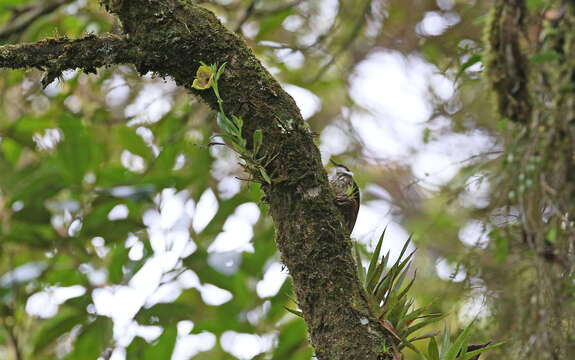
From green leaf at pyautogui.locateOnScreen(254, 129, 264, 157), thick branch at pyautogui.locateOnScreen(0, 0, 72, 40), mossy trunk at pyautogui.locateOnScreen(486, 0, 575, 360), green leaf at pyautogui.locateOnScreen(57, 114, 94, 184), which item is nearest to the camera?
green leaf at pyautogui.locateOnScreen(254, 129, 264, 157)

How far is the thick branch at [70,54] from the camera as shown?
0.82 meters

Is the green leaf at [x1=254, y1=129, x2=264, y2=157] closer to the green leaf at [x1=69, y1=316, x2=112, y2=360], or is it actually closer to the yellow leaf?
the yellow leaf

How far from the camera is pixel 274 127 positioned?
2.79 ft

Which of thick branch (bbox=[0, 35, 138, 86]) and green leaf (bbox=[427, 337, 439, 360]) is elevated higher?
thick branch (bbox=[0, 35, 138, 86])

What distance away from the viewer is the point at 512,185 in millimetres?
1210

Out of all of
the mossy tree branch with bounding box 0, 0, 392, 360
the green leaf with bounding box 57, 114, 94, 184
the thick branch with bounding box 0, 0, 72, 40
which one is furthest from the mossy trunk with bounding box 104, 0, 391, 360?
the thick branch with bounding box 0, 0, 72, 40

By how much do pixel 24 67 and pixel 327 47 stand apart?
6.87 ft

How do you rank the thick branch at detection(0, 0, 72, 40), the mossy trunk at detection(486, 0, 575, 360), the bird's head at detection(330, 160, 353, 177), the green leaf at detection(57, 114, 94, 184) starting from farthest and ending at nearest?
the thick branch at detection(0, 0, 72, 40)
the green leaf at detection(57, 114, 94, 184)
the bird's head at detection(330, 160, 353, 177)
the mossy trunk at detection(486, 0, 575, 360)

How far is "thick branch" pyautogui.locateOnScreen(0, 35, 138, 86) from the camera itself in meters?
0.82

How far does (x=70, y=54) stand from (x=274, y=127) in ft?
1.08

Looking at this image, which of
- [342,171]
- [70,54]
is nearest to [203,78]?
[70,54]

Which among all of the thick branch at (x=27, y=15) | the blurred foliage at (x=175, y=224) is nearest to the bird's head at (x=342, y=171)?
the blurred foliage at (x=175, y=224)

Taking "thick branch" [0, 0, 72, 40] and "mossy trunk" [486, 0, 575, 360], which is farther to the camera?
"thick branch" [0, 0, 72, 40]

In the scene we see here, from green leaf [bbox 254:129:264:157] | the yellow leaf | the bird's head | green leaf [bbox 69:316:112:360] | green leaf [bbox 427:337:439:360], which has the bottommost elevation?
green leaf [bbox 69:316:112:360]
